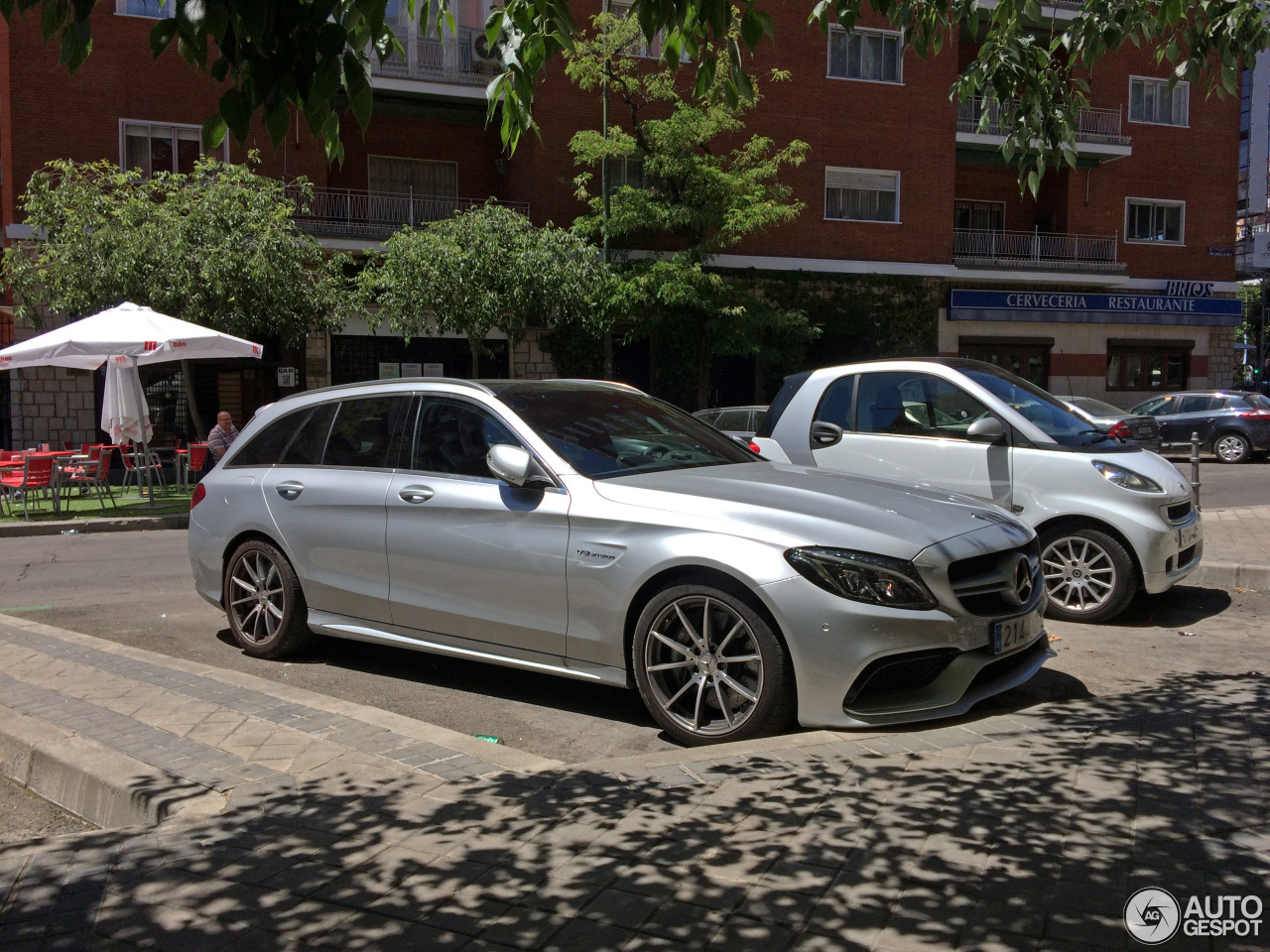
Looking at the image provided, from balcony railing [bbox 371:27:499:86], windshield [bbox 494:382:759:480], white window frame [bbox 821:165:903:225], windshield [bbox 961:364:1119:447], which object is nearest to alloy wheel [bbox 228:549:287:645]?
windshield [bbox 494:382:759:480]

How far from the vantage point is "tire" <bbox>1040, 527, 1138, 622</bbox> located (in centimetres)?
697

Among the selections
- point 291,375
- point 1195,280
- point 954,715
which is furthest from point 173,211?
point 1195,280

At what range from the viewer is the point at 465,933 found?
2.80 metres

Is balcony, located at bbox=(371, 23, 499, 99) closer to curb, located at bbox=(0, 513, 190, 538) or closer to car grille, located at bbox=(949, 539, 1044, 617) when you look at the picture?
curb, located at bbox=(0, 513, 190, 538)

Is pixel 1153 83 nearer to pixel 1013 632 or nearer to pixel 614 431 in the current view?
pixel 614 431

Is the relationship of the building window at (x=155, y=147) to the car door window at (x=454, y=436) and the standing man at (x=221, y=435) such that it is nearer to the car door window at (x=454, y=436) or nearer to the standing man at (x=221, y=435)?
the standing man at (x=221, y=435)

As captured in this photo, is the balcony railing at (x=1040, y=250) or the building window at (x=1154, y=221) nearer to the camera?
the balcony railing at (x=1040, y=250)

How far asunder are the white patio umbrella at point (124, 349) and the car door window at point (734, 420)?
6.95 metres

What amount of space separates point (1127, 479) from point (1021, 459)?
0.67 m

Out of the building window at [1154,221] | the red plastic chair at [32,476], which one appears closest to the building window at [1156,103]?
the building window at [1154,221]

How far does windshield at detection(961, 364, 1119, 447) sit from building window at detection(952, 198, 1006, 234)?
24.8m

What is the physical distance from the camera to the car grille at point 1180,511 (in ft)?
23.1

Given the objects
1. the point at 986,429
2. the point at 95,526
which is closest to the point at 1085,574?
the point at 986,429

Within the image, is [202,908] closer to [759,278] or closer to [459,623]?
[459,623]
